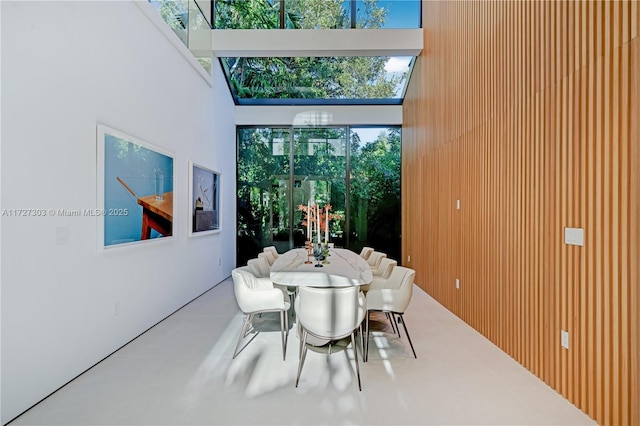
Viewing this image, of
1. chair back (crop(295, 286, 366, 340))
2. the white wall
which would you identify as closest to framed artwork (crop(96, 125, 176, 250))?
the white wall

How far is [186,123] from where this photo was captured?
4.48 meters

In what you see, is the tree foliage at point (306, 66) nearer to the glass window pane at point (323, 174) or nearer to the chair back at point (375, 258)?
the glass window pane at point (323, 174)

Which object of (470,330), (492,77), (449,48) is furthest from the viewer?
(449,48)

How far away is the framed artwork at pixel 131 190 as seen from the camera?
2777 mm

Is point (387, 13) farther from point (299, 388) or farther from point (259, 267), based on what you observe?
point (299, 388)

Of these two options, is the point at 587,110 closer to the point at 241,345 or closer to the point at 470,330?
the point at 470,330

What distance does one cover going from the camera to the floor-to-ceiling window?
7051mm

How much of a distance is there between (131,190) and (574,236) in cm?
367

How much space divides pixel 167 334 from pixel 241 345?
86cm

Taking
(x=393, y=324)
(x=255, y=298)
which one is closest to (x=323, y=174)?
(x=393, y=324)

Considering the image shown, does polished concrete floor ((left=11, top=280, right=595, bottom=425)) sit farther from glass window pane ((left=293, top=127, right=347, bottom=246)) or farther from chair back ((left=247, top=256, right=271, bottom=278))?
glass window pane ((left=293, top=127, right=347, bottom=246))

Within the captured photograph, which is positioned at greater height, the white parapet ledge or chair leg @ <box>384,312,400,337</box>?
the white parapet ledge

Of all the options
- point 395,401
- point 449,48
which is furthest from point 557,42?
point 395,401

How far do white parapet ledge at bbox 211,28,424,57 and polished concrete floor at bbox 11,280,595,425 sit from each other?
439 centimetres
